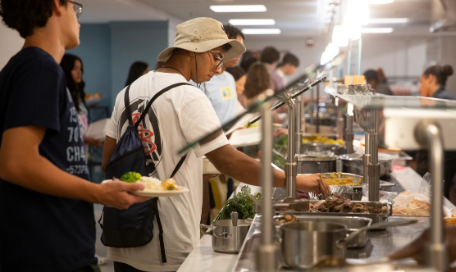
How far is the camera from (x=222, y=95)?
13.6 ft

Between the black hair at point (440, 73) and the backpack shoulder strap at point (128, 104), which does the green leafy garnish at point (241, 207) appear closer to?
the backpack shoulder strap at point (128, 104)

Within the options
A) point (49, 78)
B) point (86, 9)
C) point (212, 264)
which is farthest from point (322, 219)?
point (86, 9)

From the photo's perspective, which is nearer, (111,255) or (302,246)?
(302,246)

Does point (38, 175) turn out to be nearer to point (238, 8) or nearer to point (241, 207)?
point (241, 207)

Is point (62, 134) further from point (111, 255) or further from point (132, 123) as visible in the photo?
point (111, 255)

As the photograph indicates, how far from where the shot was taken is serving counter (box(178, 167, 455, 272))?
4.95 ft

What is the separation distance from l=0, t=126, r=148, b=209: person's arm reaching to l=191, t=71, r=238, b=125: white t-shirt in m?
2.72

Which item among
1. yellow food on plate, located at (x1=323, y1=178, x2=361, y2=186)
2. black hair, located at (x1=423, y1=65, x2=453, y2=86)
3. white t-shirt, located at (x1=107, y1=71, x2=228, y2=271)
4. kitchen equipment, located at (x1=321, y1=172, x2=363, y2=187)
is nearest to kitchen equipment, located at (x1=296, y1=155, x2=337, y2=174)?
kitchen equipment, located at (x1=321, y1=172, x2=363, y2=187)

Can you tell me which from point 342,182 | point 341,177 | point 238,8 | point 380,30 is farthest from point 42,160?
point 380,30

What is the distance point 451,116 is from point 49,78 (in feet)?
3.07

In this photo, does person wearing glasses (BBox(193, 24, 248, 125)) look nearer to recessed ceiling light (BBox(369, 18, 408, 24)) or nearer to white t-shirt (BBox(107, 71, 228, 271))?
white t-shirt (BBox(107, 71, 228, 271))

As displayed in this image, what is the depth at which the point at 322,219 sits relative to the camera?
5.72ft

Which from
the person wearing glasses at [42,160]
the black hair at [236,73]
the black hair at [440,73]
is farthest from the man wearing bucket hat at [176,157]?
the black hair at [440,73]

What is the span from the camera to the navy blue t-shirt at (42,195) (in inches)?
52.0
